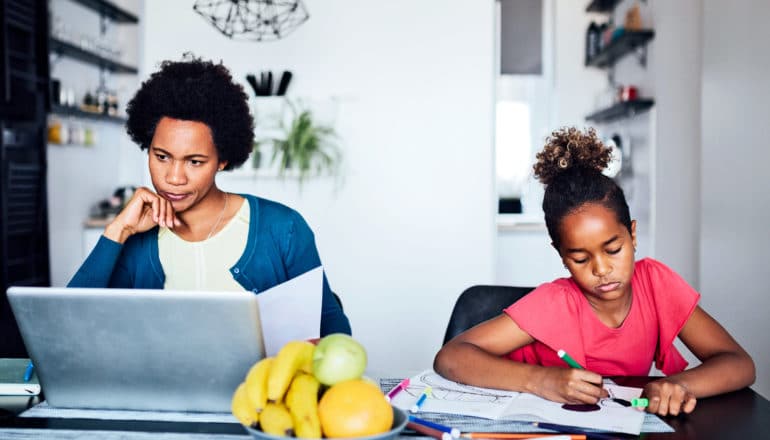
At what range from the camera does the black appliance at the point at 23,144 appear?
3.60m

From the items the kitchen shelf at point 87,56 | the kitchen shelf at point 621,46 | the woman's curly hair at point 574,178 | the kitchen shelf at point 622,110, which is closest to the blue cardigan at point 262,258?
the woman's curly hair at point 574,178

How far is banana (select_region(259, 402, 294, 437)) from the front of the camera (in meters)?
0.79

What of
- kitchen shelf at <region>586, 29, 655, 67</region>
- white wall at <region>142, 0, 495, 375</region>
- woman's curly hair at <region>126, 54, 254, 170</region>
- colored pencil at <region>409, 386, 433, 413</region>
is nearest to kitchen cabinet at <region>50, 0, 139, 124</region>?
white wall at <region>142, 0, 495, 375</region>

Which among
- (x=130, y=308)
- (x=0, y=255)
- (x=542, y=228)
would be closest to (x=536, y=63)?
(x=542, y=228)

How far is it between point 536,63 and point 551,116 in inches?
16.3

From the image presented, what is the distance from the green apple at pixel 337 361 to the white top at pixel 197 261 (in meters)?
0.78

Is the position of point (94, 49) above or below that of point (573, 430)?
above

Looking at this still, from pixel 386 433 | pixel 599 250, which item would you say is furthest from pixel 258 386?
pixel 599 250

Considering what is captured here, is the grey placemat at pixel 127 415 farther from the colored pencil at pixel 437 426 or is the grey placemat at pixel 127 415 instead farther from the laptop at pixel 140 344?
the colored pencil at pixel 437 426

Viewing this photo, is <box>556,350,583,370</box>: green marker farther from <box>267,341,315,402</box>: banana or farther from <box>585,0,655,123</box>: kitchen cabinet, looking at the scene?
<box>585,0,655,123</box>: kitchen cabinet

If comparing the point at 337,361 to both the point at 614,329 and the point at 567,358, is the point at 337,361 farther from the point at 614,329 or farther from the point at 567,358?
the point at 614,329

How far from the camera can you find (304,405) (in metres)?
0.80

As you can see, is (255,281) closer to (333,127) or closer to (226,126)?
(226,126)

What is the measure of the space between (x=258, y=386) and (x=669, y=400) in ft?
2.03
